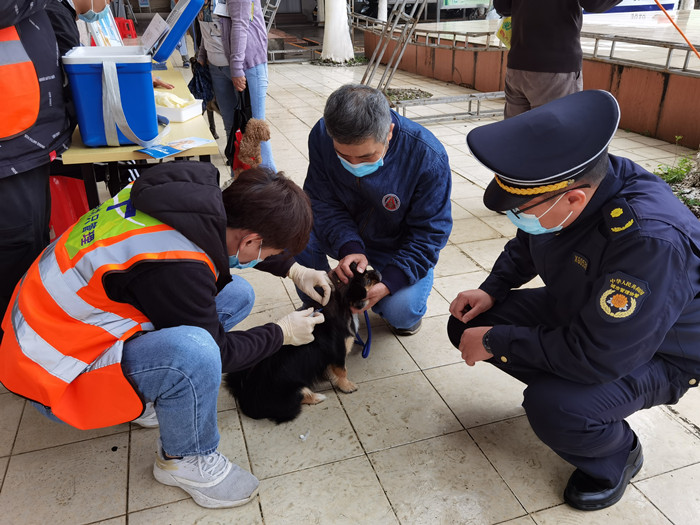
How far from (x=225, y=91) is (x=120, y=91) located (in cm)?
275

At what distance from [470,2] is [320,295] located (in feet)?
48.0

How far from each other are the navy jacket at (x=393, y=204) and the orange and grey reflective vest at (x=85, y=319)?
1114 mm

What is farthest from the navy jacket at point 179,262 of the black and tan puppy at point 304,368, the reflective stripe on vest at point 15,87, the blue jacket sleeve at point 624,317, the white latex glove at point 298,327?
the blue jacket sleeve at point 624,317

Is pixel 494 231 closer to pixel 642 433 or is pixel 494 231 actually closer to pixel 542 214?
pixel 642 433

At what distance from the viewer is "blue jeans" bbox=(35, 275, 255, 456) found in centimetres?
171

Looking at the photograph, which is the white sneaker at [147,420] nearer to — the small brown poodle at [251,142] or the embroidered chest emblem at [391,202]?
Result: the embroidered chest emblem at [391,202]

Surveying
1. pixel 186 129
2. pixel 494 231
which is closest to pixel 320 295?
pixel 186 129

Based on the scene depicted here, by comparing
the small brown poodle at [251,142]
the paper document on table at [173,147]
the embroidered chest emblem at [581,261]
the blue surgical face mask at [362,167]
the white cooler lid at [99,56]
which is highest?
the white cooler lid at [99,56]

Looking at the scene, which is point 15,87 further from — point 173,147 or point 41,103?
point 173,147

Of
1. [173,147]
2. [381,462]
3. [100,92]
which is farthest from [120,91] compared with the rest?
[381,462]

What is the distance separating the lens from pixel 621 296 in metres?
1.57

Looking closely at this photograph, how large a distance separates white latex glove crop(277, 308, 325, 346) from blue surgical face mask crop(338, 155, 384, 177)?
720mm

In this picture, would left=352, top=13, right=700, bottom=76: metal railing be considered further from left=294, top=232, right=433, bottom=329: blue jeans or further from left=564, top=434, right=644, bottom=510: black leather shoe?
left=564, top=434, right=644, bottom=510: black leather shoe

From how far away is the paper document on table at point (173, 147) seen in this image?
8.10ft
